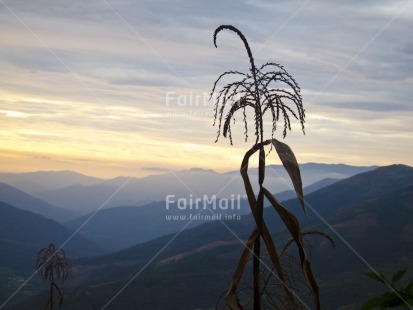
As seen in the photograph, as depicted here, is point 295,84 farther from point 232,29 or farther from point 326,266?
point 326,266

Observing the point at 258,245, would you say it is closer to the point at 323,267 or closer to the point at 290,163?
the point at 290,163

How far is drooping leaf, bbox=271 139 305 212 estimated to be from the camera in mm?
3396

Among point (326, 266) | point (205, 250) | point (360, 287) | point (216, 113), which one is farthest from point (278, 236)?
point (216, 113)

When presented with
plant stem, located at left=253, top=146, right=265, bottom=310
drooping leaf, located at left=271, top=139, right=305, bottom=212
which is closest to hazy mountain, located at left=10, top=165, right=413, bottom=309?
plant stem, located at left=253, top=146, right=265, bottom=310

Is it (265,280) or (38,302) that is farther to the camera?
(38,302)

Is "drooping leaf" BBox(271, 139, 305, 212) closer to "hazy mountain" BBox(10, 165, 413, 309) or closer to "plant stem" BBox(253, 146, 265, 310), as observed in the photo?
"plant stem" BBox(253, 146, 265, 310)

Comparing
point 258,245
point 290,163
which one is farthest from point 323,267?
point 290,163

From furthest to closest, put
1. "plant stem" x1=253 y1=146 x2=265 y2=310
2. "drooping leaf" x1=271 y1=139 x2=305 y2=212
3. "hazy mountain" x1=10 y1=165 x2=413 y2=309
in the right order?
"hazy mountain" x1=10 y1=165 x2=413 y2=309 → "plant stem" x1=253 y1=146 x2=265 y2=310 → "drooping leaf" x1=271 y1=139 x2=305 y2=212

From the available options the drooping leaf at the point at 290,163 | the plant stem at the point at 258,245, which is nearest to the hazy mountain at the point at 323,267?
the plant stem at the point at 258,245

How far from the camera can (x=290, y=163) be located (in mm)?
3475

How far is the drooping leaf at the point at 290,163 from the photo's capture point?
3.40 m

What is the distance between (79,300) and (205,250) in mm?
58852

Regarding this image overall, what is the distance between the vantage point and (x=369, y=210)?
18425 centimetres

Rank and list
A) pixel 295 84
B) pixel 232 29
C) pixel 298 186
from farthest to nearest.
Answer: pixel 295 84 → pixel 232 29 → pixel 298 186
